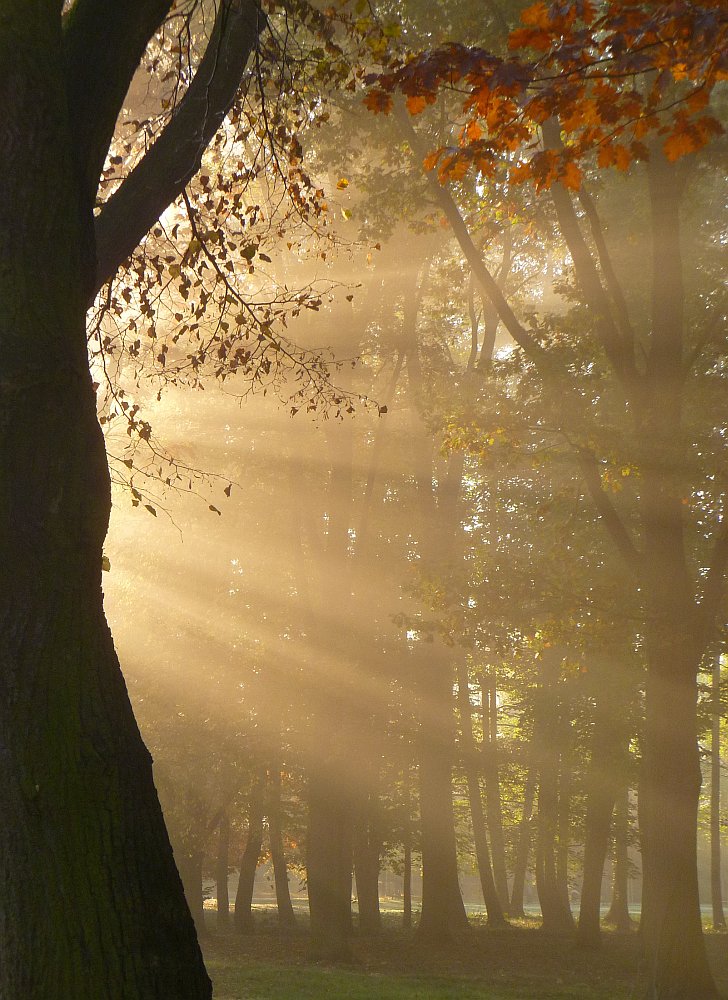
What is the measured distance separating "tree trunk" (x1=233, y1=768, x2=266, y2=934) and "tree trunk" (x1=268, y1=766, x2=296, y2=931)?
0.24 meters

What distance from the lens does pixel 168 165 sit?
4.47 meters

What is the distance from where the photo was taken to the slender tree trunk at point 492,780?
25.0 metres

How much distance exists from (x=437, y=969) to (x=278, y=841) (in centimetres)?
995

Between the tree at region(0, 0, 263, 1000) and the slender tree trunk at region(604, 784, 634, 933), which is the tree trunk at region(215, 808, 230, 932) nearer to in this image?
the slender tree trunk at region(604, 784, 634, 933)

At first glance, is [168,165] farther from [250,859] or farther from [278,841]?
[250,859]

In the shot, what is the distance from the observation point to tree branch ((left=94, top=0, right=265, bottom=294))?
439 cm

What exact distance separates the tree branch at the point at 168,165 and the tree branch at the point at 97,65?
1.08 ft

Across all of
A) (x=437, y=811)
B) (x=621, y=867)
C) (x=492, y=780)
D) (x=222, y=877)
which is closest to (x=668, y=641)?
(x=437, y=811)

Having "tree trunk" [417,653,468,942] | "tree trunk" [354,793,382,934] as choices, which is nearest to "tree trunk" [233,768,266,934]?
"tree trunk" [354,793,382,934]

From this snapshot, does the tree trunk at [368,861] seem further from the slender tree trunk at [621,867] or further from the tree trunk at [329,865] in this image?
the slender tree trunk at [621,867]

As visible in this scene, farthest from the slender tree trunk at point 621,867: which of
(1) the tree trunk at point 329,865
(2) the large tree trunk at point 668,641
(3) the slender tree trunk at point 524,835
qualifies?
(2) the large tree trunk at point 668,641

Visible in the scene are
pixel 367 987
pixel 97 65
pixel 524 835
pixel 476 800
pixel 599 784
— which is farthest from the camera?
pixel 524 835

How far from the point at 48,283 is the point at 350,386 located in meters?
15.9

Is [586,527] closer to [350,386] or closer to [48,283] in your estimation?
[350,386]
